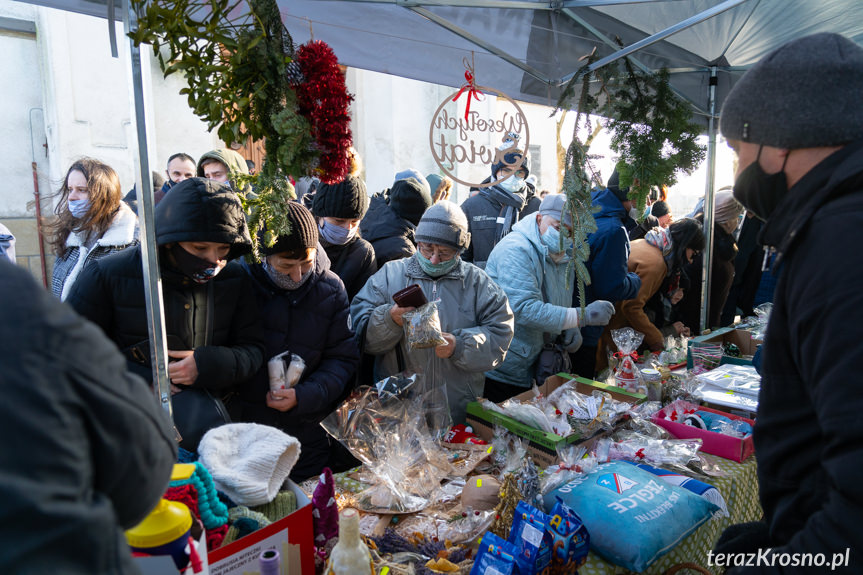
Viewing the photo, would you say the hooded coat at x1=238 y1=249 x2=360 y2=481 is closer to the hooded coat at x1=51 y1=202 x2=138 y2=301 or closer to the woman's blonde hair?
the hooded coat at x1=51 y1=202 x2=138 y2=301

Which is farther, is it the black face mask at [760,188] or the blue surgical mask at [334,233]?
the blue surgical mask at [334,233]

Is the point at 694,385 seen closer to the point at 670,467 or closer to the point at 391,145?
the point at 670,467

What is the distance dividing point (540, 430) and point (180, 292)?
5.18ft

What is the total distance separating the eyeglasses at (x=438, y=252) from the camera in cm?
279

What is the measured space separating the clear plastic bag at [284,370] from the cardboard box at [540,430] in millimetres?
849

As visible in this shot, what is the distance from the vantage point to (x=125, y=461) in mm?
625

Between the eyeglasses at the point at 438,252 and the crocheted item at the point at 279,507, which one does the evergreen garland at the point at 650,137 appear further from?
the crocheted item at the point at 279,507

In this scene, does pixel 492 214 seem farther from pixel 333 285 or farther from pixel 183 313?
pixel 183 313

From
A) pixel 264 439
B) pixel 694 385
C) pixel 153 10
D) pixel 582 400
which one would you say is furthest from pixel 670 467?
pixel 153 10

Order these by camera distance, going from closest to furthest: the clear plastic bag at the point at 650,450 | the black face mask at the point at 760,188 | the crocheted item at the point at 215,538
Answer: the black face mask at the point at 760,188 → the crocheted item at the point at 215,538 → the clear plastic bag at the point at 650,450

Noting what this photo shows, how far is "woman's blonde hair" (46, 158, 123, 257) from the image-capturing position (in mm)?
3111

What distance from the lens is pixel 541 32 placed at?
9.71 feet

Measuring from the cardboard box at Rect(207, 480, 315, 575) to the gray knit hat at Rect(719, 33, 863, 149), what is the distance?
134cm

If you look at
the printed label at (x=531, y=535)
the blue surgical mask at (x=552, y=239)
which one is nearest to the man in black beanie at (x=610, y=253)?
the blue surgical mask at (x=552, y=239)
